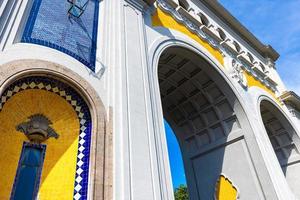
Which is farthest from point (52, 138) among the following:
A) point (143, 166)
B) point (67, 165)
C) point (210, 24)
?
point (210, 24)

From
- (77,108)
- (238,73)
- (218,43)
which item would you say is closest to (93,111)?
(77,108)

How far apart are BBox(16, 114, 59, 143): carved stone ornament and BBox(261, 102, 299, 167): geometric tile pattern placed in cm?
938

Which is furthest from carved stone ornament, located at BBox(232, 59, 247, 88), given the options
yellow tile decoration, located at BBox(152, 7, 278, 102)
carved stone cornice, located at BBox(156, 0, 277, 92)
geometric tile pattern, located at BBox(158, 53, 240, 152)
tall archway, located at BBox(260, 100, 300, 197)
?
tall archway, located at BBox(260, 100, 300, 197)

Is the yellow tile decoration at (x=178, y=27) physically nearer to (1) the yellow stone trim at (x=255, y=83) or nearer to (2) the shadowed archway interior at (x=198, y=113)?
(1) the yellow stone trim at (x=255, y=83)

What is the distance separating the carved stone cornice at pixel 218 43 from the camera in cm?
825

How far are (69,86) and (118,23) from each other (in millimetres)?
2124

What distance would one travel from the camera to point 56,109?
4.11m

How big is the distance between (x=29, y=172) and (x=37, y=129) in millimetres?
584

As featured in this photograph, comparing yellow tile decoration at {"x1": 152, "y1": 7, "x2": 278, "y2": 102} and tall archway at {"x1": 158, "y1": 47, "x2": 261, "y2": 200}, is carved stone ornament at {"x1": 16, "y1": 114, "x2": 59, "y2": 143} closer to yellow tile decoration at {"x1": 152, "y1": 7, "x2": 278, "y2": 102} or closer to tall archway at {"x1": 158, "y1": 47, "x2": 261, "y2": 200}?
yellow tile decoration at {"x1": 152, "y1": 7, "x2": 278, "y2": 102}

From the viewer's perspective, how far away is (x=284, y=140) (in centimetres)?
1137

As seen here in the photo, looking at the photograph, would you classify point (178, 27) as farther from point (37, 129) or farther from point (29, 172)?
point (29, 172)

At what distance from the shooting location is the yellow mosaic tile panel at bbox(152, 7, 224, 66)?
727 centimetres

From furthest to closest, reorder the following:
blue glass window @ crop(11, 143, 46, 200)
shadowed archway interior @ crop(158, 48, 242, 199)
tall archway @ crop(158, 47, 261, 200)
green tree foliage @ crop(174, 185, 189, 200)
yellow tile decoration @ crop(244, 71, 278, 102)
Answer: green tree foliage @ crop(174, 185, 189, 200) → yellow tile decoration @ crop(244, 71, 278, 102) → shadowed archway interior @ crop(158, 48, 242, 199) → tall archway @ crop(158, 47, 261, 200) → blue glass window @ crop(11, 143, 46, 200)

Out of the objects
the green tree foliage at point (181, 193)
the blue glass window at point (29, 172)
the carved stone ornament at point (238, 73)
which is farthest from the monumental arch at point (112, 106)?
the green tree foliage at point (181, 193)
